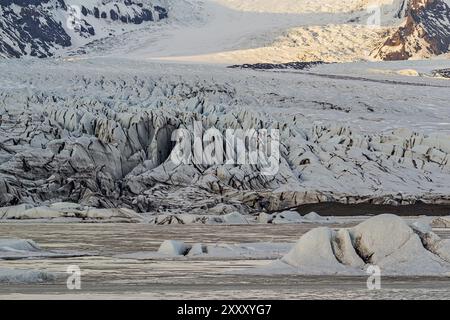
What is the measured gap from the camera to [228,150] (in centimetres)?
3884

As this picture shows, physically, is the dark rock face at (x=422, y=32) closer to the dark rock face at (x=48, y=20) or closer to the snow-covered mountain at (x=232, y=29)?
the snow-covered mountain at (x=232, y=29)

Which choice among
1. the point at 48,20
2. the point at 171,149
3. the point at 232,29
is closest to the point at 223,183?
the point at 171,149

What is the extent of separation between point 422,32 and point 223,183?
256 ft

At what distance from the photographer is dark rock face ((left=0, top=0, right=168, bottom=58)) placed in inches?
4065

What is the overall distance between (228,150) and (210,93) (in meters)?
13.7

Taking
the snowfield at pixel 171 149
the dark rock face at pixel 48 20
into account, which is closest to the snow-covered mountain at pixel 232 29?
the dark rock face at pixel 48 20

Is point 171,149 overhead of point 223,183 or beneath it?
overhead

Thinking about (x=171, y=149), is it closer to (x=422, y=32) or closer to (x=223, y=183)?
(x=223, y=183)

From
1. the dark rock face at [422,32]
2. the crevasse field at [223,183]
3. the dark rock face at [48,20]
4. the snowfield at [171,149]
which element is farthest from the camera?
the dark rock face at [48,20]

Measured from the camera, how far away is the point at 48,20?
4380 inches

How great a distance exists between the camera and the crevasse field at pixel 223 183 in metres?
15.0

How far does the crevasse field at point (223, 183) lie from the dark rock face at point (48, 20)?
105 feet

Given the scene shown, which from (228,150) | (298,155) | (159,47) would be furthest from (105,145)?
(159,47)
